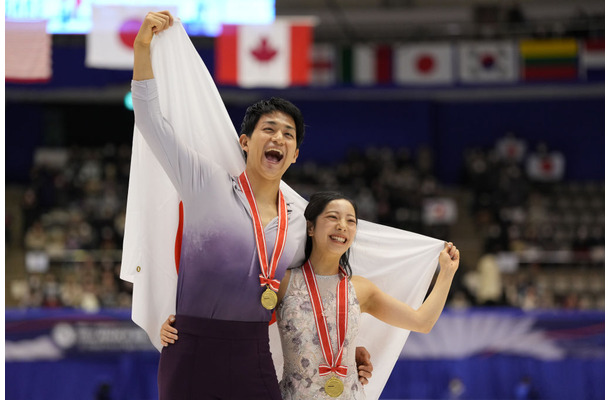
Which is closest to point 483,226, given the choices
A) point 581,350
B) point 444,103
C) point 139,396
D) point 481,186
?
point 481,186

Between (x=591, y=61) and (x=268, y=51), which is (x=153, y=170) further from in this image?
(x=591, y=61)

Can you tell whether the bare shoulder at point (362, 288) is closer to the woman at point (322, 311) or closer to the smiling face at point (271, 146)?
the woman at point (322, 311)

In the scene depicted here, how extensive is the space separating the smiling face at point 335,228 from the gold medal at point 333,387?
54 cm

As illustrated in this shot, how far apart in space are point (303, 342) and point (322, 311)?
0.15 metres

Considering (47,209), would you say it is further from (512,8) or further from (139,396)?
(512,8)

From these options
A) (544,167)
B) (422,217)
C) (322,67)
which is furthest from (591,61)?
(322,67)

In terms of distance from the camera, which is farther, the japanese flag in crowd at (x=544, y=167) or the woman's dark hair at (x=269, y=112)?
the japanese flag in crowd at (x=544, y=167)

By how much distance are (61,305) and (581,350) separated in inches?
291

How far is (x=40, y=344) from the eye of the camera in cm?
895

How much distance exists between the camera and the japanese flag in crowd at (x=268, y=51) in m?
11.9

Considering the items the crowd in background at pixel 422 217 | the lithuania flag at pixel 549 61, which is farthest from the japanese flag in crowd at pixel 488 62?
the crowd in background at pixel 422 217

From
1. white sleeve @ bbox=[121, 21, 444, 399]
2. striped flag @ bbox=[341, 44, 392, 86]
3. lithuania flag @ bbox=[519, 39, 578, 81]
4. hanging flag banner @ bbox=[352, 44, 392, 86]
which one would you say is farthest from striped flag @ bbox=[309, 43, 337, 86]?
white sleeve @ bbox=[121, 21, 444, 399]

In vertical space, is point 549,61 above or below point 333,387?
above

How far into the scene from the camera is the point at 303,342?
11.4ft
